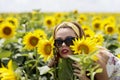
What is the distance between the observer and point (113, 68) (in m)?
3.49

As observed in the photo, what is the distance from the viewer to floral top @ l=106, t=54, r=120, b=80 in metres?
3.40

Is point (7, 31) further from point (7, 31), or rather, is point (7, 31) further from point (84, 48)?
point (84, 48)

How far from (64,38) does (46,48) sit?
12.1 inches

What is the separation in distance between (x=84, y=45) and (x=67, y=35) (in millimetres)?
437

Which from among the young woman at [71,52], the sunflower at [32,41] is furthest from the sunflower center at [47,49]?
the sunflower at [32,41]

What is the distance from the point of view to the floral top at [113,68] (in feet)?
11.1

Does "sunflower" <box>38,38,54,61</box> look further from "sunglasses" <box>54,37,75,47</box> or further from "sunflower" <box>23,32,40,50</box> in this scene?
"sunflower" <box>23,32,40,50</box>

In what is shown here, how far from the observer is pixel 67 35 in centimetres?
354

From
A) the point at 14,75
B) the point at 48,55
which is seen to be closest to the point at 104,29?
the point at 48,55

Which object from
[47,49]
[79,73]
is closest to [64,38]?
[47,49]

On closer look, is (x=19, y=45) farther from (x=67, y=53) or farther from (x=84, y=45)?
(x=84, y=45)

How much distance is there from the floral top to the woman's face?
29cm

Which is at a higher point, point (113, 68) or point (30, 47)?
point (30, 47)

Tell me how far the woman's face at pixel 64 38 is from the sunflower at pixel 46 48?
150 millimetres
